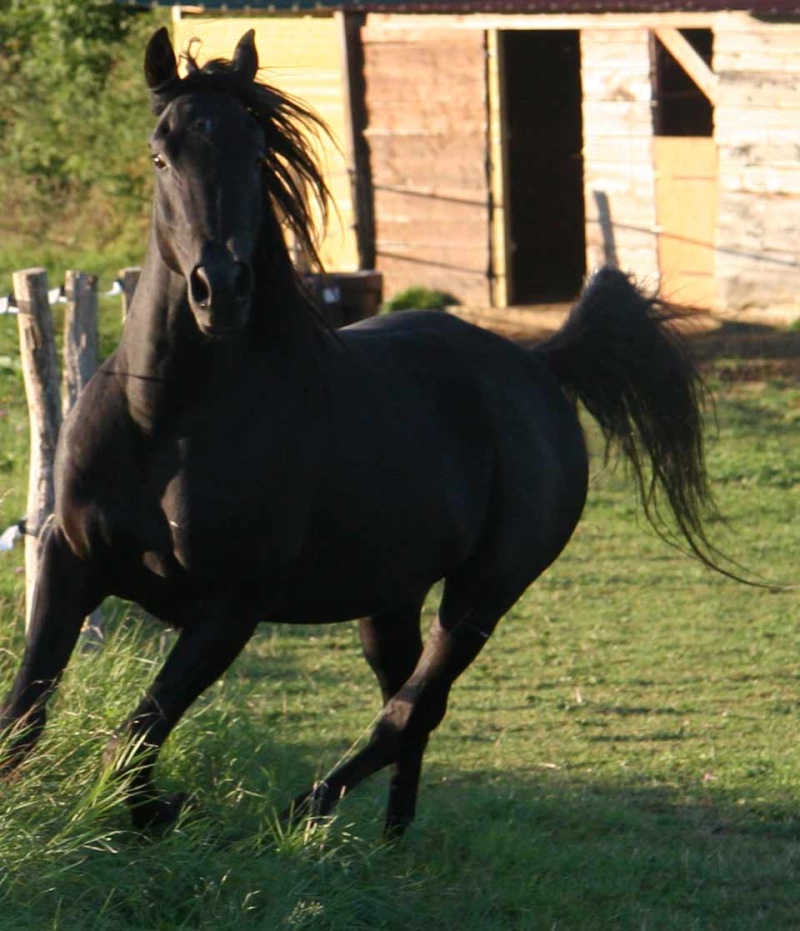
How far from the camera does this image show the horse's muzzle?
362 cm

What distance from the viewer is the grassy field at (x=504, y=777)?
3990 mm

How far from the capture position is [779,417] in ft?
39.3

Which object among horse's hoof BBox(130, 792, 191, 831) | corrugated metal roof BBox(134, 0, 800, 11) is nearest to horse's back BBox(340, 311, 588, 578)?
horse's hoof BBox(130, 792, 191, 831)

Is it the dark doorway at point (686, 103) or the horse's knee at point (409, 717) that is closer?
the horse's knee at point (409, 717)

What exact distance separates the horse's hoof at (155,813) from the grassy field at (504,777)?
0.14ft

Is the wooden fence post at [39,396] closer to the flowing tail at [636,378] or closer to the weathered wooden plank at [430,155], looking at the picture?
the flowing tail at [636,378]

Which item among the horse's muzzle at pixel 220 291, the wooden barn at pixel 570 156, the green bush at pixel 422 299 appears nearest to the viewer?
the horse's muzzle at pixel 220 291

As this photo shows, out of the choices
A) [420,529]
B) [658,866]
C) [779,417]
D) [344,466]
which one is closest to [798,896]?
[658,866]

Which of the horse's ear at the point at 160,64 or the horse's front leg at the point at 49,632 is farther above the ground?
the horse's ear at the point at 160,64

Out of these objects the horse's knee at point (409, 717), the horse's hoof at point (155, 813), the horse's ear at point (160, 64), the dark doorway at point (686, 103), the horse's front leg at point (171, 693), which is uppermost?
the horse's ear at point (160, 64)

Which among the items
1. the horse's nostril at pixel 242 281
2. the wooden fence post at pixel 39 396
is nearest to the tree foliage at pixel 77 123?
the wooden fence post at pixel 39 396

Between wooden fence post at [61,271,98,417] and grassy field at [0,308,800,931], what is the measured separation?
1.71 feet

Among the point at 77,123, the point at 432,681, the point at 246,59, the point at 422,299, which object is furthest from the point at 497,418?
the point at 77,123

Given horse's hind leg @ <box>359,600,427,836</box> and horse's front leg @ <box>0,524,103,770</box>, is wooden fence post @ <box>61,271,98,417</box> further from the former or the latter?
horse's front leg @ <box>0,524,103,770</box>
